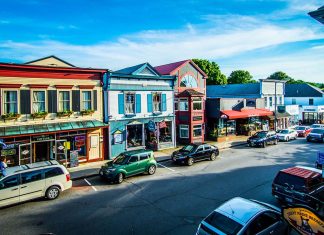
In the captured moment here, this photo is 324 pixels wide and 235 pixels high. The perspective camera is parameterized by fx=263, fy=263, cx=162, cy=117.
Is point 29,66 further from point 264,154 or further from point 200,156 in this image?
point 264,154

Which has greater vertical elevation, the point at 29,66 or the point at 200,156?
the point at 29,66

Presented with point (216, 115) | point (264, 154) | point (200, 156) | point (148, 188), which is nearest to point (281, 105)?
point (216, 115)

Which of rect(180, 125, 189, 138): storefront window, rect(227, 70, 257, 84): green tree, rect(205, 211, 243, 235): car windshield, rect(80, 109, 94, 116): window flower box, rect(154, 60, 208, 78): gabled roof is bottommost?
rect(205, 211, 243, 235): car windshield

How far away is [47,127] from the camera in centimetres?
1947

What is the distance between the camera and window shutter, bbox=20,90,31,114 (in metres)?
18.9

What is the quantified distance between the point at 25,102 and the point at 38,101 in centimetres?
94

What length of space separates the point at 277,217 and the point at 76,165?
15810 millimetres

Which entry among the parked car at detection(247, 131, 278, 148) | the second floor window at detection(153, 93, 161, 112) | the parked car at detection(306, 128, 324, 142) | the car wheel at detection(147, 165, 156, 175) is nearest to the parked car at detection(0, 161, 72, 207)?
the car wheel at detection(147, 165, 156, 175)

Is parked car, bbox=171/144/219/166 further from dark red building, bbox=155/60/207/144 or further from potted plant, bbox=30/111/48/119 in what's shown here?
potted plant, bbox=30/111/48/119

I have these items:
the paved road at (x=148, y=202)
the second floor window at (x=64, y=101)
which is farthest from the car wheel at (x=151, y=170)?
the second floor window at (x=64, y=101)

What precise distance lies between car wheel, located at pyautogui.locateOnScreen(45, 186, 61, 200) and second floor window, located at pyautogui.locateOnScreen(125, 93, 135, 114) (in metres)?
11.3

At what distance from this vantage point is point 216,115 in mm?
32625

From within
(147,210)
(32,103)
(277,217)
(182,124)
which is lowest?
(147,210)

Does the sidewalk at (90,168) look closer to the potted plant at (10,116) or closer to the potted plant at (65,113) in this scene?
the potted plant at (65,113)
